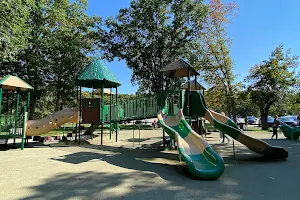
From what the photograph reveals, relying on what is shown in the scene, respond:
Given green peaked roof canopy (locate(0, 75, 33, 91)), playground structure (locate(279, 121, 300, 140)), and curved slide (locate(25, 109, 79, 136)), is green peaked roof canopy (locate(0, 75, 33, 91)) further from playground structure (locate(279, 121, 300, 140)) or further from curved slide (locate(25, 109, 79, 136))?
playground structure (locate(279, 121, 300, 140))

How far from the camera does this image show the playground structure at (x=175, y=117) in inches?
262

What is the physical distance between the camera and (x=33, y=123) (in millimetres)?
12125

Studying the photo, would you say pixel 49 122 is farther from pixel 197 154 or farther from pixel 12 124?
pixel 197 154

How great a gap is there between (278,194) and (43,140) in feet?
41.9

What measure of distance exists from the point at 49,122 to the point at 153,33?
1636 centimetres

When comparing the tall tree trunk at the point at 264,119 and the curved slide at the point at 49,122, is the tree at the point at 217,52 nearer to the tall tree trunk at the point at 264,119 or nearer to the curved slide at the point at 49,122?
the tall tree trunk at the point at 264,119

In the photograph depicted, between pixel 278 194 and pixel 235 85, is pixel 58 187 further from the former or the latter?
pixel 235 85

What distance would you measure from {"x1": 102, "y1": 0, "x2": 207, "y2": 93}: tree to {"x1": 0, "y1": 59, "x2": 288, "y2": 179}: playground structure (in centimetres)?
1121

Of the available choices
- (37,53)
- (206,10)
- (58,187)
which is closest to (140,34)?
(206,10)

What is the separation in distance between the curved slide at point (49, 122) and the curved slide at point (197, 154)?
6309mm

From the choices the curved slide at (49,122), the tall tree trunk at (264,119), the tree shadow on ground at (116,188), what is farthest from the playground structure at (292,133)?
the curved slide at (49,122)

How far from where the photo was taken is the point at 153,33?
24797 millimetres

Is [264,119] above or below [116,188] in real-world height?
above

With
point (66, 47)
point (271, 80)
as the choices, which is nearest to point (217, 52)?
point (271, 80)
